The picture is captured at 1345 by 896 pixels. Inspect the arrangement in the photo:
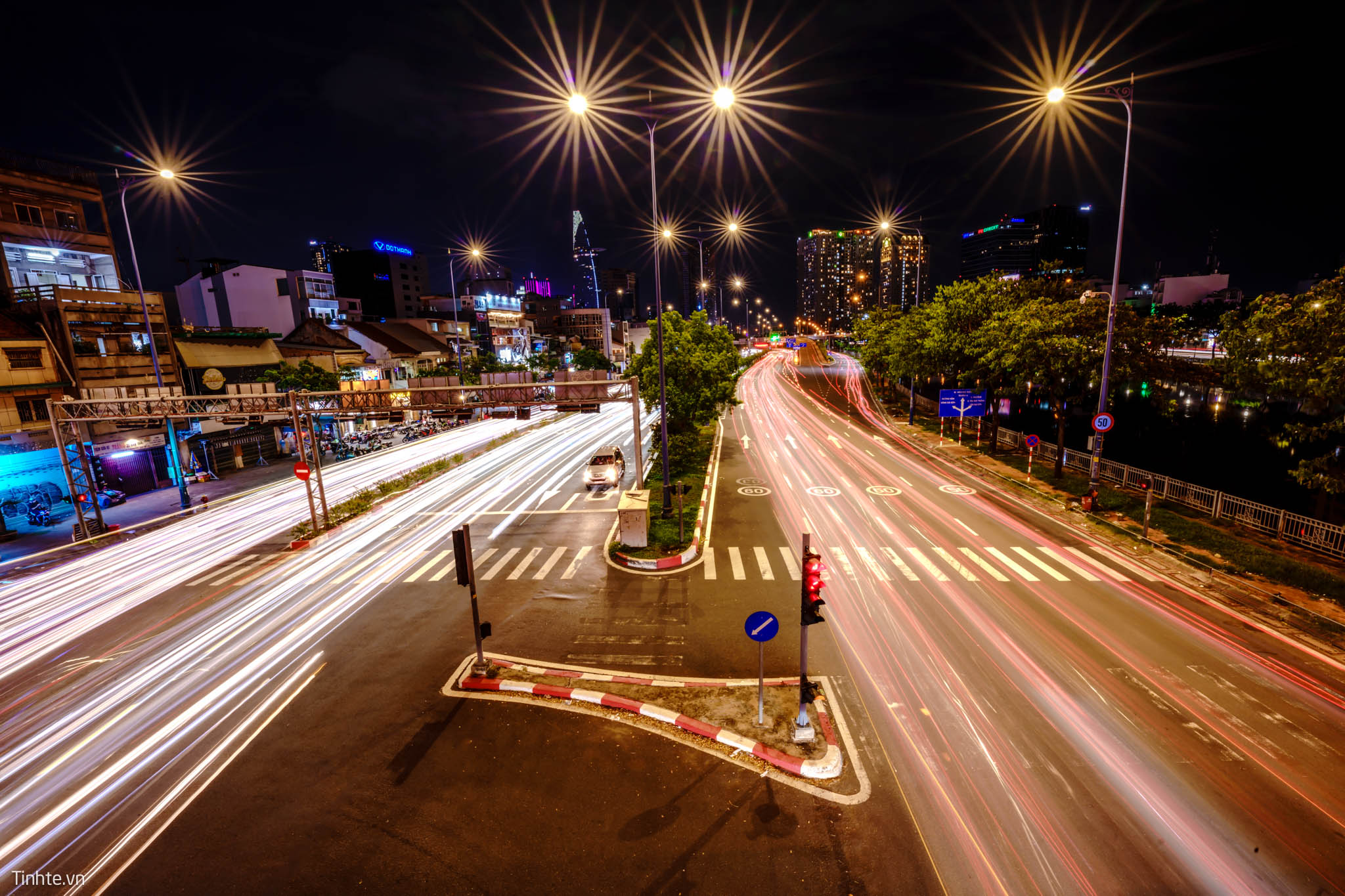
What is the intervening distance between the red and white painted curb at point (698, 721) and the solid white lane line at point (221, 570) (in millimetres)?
12572

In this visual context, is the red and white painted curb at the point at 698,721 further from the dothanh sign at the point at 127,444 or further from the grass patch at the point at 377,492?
the dothanh sign at the point at 127,444

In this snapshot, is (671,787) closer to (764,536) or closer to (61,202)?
(764,536)

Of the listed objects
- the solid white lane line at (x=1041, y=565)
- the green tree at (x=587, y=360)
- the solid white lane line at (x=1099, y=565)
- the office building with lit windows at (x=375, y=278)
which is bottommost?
the solid white lane line at (x=1099, y=565)

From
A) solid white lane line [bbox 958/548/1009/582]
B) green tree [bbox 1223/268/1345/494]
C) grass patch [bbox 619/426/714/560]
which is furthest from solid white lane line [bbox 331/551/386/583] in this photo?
green tree [bbox 1223/268/1345/494]

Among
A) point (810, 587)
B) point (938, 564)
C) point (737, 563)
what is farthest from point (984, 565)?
point (810, 587)

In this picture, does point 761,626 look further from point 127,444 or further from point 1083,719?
point 127,444

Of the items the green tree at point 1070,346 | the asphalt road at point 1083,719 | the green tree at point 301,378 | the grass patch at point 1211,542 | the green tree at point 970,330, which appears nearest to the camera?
the asphalt road at point 1083,719

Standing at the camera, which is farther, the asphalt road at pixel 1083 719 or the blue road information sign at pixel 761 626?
the blue road information sign at pixel 761 626

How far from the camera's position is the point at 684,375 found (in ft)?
89.5

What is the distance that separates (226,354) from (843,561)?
44001mm

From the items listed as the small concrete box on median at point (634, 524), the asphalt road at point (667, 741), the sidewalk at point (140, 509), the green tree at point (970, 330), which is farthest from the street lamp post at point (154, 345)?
the green tree at point (970, 330)

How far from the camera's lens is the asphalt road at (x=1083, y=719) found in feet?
22.5

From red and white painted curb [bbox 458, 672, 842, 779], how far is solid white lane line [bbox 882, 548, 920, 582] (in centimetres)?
670

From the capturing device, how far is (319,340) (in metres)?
49.1
